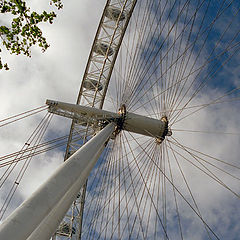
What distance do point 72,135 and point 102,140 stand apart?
42.7 ft

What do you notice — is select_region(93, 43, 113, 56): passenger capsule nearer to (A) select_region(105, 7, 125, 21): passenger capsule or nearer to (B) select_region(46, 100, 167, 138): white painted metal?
(A) select_region(105, 7, 125, 21): passenger capsule

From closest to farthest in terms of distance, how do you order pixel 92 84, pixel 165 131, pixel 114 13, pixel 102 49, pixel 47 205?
pixel 47 205 → pixel 165 131 → pixel 114 13 → pixel 102 49 → pixel 92 84

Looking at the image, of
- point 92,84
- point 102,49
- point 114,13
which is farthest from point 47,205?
point 114,13

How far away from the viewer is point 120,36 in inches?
823

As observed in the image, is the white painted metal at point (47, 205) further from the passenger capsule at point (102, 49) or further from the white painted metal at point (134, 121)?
the passenger capsule at point (102, 49)

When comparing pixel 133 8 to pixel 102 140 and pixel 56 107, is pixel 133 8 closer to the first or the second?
pixel 56 107

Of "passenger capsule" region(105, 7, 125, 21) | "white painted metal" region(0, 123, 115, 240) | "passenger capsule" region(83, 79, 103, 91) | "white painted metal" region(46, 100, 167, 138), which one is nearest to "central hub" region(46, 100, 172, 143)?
"white painted metal" region(46, 100, 167, 138)

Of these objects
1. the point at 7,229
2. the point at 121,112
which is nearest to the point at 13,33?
the point at 7,229

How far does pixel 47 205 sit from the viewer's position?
5395mm

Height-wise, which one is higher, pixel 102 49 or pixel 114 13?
pixel 114 13

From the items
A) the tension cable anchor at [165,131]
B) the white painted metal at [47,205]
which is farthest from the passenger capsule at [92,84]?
the white painted metal at [47,205]

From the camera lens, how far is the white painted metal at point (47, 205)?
14.7ft

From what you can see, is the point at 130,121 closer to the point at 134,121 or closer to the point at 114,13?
the point at 134,121

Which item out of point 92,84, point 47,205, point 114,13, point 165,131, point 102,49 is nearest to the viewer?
point 47,205
